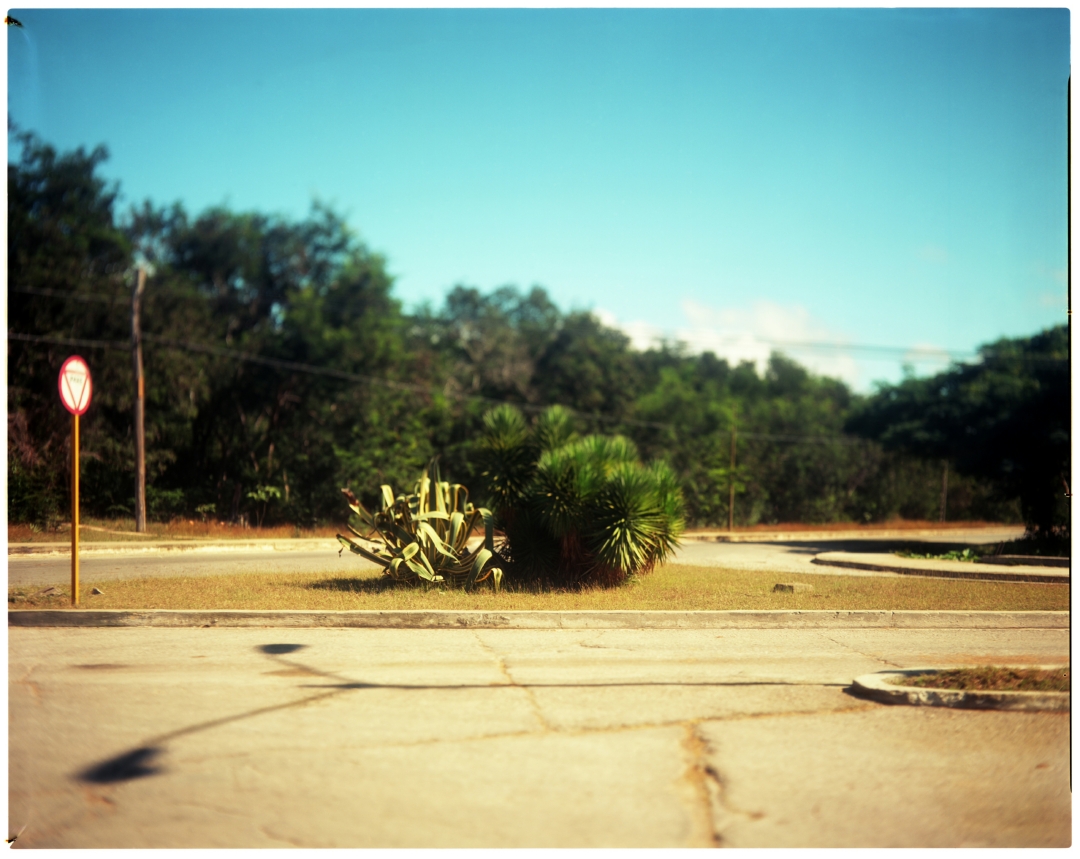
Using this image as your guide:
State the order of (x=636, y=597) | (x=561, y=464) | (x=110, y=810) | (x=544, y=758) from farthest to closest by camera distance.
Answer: (x=561, y=464)
(x=636, y=597)
(x=544, y=758)
(x=110, y=810)

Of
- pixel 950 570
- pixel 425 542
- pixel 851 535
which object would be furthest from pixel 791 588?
pixel 851 535

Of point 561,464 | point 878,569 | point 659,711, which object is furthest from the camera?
point 878,569

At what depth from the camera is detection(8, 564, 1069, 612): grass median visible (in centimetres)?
1078


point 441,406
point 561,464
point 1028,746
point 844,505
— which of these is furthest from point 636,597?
point 844,505

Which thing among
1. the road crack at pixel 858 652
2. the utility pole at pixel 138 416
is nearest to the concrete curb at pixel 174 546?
the utility pole at pixel 138 416

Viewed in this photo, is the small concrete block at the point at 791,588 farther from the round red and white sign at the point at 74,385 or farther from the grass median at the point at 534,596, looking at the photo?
the round red and white sign at the point at 74,385

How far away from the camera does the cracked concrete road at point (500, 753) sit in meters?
4.22

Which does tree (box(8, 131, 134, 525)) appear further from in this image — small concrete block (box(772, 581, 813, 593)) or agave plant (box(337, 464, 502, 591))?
small concrete block (box(772, 581, 813, 593))

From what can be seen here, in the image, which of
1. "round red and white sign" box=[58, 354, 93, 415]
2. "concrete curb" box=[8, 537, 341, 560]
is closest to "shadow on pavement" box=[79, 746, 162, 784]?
"round red and white sign" box=[58, 354, 93, 415]

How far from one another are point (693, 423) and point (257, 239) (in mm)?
21029

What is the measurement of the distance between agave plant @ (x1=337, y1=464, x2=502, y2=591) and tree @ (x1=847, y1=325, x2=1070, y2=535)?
13.5 m

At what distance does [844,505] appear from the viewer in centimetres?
4478

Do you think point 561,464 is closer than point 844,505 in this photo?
Yes

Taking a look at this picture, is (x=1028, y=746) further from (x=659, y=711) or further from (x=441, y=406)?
(x=441, y=406)
